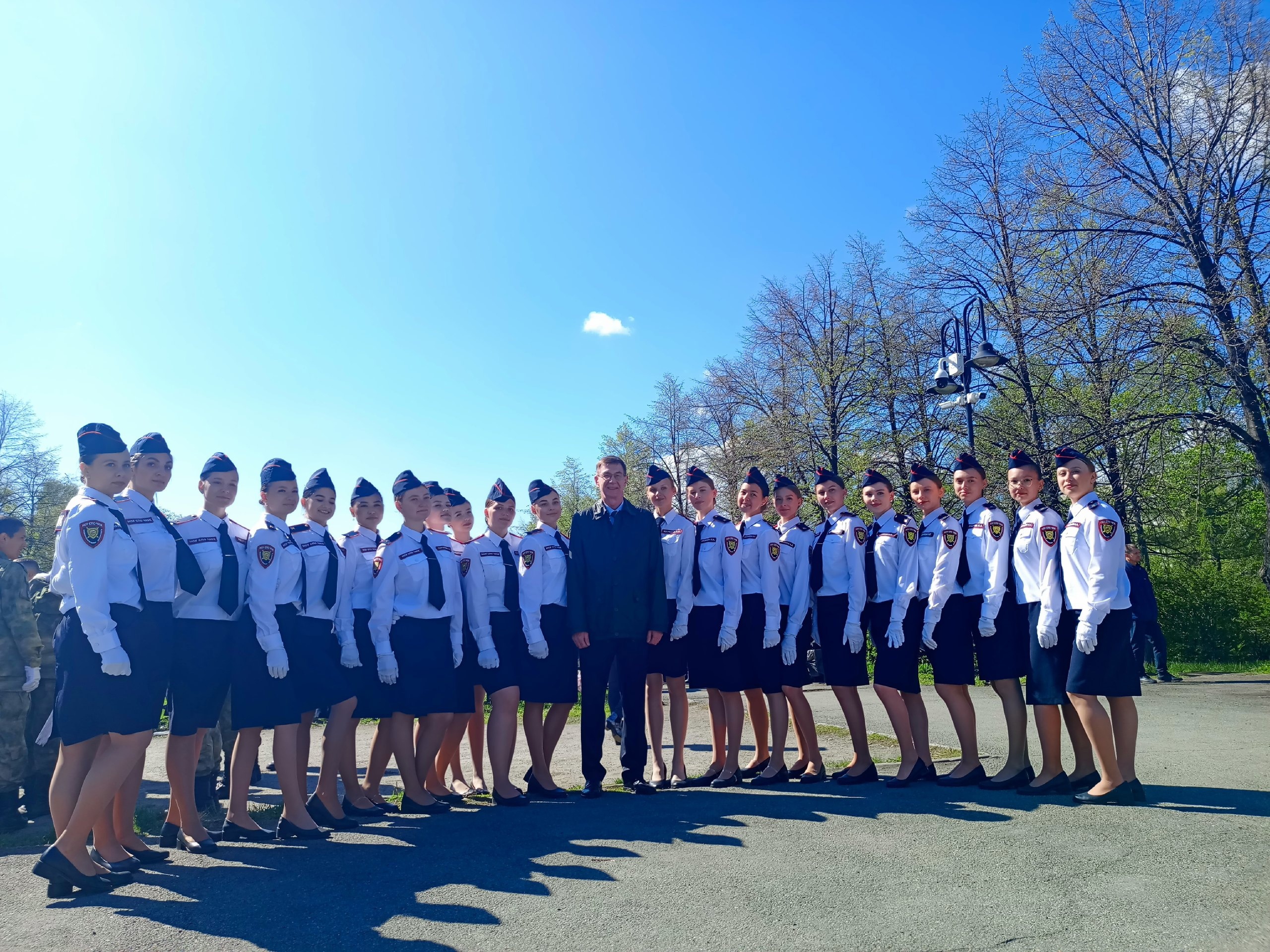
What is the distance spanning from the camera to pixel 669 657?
6.74 m

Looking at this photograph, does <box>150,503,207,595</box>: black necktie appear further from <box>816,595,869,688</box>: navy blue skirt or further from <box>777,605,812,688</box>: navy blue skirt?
<box>816,595,869,688</box>: navy blue skirt

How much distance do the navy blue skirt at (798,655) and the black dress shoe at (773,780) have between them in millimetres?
639

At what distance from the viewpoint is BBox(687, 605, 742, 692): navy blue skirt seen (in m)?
6.59

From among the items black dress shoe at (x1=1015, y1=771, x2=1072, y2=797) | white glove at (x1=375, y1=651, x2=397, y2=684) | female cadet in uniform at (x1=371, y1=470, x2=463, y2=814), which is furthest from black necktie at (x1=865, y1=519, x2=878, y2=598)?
white glove at (x1=375, y1=651, x2=397, y2=684)

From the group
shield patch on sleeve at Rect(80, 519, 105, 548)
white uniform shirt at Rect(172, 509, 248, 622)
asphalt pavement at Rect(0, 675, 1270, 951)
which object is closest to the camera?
asphalt pavement at Rect(0, 675, 1270, 951)

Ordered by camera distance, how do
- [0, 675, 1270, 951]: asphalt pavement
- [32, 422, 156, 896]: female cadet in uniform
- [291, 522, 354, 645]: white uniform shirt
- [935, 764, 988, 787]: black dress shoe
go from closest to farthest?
[0, 675, 1270, 951]: asphalt pavement
[32, 422, 156, 896]: female cadet in uniform
[291, 522, 354, 645]: white uniform shirt
[935, 764, 988, 787]: black dress shoe

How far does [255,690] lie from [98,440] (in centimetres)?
172

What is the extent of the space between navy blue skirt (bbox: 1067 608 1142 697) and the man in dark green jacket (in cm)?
282

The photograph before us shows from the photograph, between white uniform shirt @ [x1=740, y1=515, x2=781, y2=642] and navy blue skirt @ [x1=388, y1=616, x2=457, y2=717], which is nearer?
navy blue skirt @ [x1=388, y1=616, x2=457, y2=717]

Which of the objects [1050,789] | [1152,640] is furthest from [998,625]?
[1152,640]

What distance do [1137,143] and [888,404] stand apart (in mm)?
8573

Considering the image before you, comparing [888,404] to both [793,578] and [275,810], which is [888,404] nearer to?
[793,578]

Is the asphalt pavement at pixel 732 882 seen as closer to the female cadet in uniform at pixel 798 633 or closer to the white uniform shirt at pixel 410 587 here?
the female cadet in uniform at pixel 798 633

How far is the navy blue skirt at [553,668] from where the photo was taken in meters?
6.35
